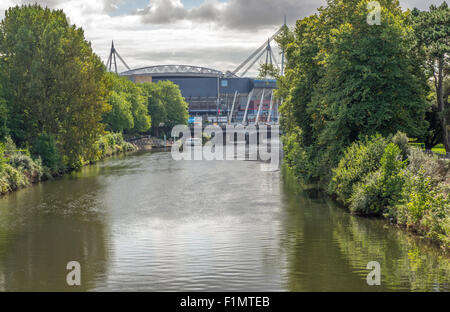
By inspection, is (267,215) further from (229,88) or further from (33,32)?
(229,88)

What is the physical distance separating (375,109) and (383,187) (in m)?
6.24

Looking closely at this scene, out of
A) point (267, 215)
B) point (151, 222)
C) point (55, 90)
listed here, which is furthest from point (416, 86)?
point (55, 90)

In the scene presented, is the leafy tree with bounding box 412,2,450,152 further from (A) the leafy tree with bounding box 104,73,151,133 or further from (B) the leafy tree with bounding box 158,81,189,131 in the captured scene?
(B) the leafy tree with bounding box 158,81,189,131

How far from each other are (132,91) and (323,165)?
57254 mm

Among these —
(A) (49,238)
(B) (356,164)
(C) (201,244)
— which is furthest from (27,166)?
(B) (356,164)

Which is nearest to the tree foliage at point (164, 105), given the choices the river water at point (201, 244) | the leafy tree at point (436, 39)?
the river water at point (201, 244)

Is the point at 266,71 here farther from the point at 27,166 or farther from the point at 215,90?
the point at 215,90

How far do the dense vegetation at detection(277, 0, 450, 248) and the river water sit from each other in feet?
4.81

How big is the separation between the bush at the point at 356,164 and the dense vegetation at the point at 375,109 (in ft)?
0.17

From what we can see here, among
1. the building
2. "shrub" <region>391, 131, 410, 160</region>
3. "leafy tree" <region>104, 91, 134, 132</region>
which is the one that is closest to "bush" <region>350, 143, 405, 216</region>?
"shrub" <region>391, 131, 410, 160</region>

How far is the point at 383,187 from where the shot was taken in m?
24.7

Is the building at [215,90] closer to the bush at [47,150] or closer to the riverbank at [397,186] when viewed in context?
the bush at [47,150]

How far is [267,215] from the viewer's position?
2719 cm

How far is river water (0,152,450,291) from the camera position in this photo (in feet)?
53.4
